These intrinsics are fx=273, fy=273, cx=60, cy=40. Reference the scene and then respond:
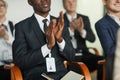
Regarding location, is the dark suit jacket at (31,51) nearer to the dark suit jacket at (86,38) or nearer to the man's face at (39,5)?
the man's face at (39,5)

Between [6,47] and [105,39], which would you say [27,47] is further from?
[105,39]

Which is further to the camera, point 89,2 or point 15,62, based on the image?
point 89,2

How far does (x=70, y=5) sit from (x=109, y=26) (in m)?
0.53

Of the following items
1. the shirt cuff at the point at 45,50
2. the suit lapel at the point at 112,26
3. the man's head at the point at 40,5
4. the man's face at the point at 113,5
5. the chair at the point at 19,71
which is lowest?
the chair at the point at 19,71

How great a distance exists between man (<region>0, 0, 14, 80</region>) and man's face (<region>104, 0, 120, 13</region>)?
3.87 feet

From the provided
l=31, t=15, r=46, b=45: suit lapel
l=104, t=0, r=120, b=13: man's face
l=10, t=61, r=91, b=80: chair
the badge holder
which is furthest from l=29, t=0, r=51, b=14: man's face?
l=104, t=0, r=120, b=13: man's face

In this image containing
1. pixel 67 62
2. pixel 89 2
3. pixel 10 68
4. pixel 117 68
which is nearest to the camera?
pixel 117 68

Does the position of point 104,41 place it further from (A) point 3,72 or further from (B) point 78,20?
(A) point 3,72

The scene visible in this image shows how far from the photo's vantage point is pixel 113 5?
326 centimetres

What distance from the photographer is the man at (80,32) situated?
10.6 ft

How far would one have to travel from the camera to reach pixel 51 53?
3.02 metres

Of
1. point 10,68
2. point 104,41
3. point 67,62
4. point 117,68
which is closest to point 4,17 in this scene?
point 10,68

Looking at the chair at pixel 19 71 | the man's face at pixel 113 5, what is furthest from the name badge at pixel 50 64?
the man's face at pixel 113 5

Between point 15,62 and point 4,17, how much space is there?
0.50 meters
